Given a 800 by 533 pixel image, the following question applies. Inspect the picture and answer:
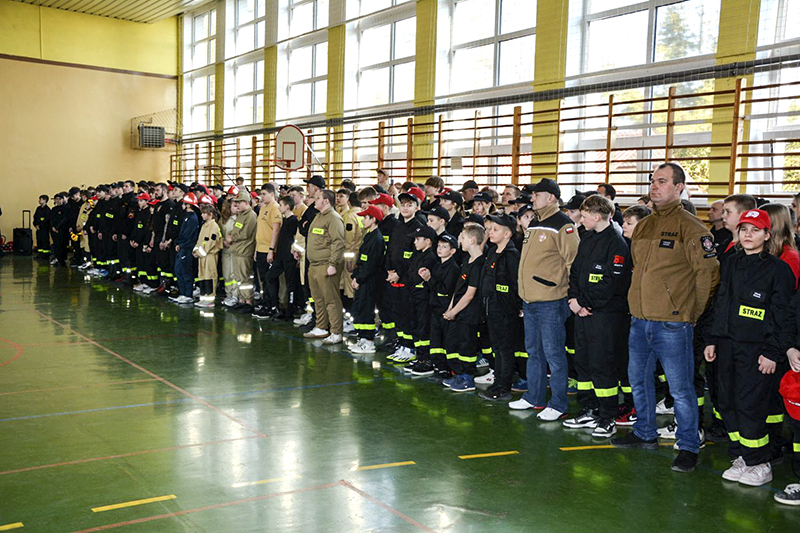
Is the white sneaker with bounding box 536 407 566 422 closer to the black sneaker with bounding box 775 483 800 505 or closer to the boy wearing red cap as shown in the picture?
the boy wearing red cap

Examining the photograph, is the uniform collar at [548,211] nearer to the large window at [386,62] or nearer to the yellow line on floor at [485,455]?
the yellow line on floor at [485,455]

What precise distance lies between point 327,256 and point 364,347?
132 centimetres

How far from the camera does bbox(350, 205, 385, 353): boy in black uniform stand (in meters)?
8.55

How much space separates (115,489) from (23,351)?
15.6 ft

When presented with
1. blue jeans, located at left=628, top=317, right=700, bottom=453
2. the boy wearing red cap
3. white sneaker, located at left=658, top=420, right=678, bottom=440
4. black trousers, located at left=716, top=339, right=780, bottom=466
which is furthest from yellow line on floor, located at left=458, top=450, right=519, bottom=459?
black trousers, located at left=716, top=339, right=780, bottom=466

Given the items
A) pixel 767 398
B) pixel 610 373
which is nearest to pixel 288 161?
pixel 610 373

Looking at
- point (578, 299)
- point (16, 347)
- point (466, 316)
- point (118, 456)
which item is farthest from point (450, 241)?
point (16, 347)

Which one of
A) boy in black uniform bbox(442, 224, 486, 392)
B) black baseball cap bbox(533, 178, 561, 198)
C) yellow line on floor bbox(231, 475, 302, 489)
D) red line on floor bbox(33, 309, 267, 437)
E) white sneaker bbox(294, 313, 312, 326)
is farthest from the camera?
white sneaker bbox(294, 313, 312, 326)

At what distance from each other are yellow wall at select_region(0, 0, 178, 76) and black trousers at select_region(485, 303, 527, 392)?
21705 mm

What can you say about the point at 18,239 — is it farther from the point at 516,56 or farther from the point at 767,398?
the point at 767,398

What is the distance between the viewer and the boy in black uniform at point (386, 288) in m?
8.57

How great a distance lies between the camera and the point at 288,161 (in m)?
15.2

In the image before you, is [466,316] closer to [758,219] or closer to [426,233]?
[426,233]

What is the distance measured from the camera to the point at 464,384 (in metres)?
6.99
